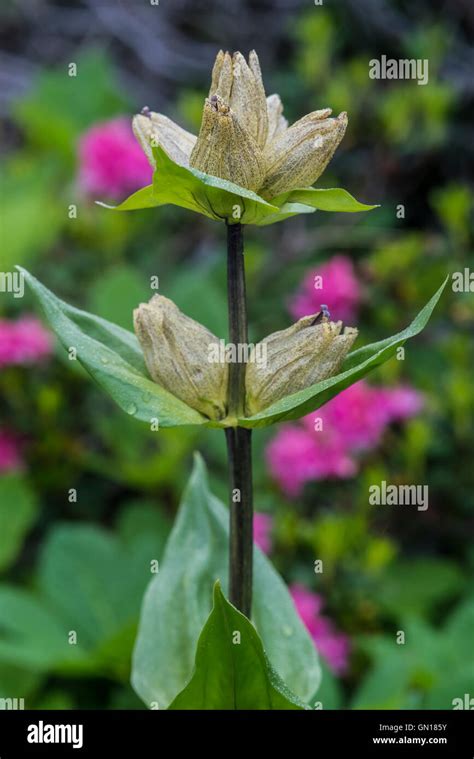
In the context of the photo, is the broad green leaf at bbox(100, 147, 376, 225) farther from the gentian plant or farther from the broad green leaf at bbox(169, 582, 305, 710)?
the broad green leaf at bbox(169, 582, 305, 710)

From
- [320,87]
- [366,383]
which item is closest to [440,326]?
[366,383]

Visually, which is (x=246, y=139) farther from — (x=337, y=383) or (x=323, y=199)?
(x=337, y=383)

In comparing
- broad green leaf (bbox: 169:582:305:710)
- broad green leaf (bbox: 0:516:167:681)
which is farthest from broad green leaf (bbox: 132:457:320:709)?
broad green leaf (bbox: 0:516:167:681)

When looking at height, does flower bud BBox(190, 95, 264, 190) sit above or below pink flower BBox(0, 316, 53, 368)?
above

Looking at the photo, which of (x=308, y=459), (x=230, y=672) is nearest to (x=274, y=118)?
(x=230, y=672)

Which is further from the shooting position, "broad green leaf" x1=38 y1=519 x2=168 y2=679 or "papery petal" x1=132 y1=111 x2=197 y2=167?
"broad green leaf" x1=38 y1=519 x2=168 y2=679

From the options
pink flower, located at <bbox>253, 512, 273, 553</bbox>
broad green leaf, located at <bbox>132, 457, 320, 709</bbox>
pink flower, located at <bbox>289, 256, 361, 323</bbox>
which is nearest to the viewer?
broad green leaf, located at <bbox>132, 457, 320, 709</bbox>

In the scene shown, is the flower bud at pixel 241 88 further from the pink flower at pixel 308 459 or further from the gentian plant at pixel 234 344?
the pink flower at pixel 308 459
